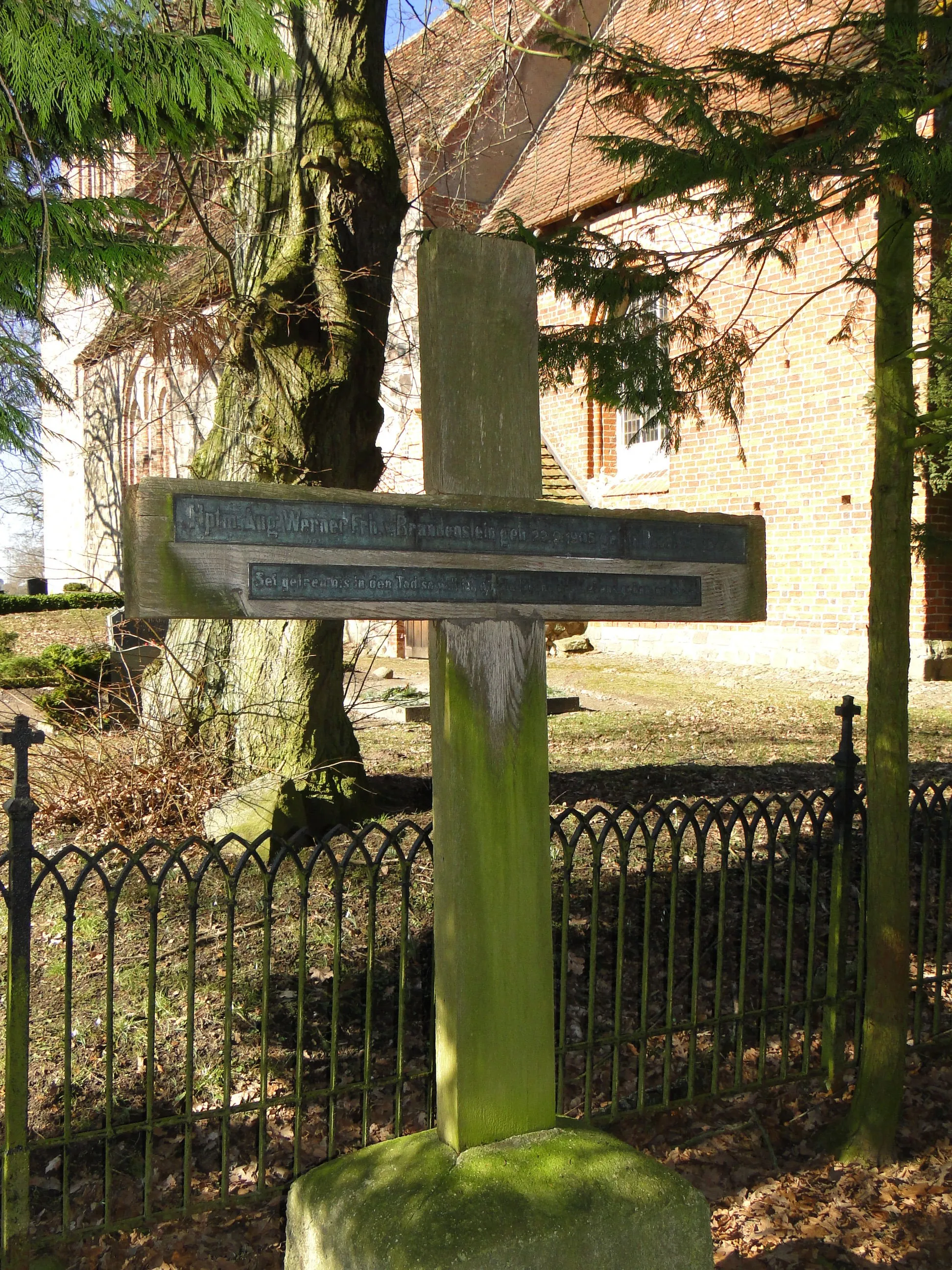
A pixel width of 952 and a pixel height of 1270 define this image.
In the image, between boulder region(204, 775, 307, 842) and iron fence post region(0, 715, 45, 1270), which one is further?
boulder region(204, 775, 307, 842)

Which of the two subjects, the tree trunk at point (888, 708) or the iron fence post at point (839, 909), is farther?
the iron fence post at point (839, 909)

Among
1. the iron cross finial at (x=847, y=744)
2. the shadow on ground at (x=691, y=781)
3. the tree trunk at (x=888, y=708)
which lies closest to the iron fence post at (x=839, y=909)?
the iron cross finial at (x=847, y=744)

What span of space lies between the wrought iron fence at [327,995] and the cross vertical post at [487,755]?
2.96ft

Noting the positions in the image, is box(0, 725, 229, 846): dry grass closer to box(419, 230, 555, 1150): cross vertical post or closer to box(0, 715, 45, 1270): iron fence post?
box(0, 715, 45, 1270): iron fence post

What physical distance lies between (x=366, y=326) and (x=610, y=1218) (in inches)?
183

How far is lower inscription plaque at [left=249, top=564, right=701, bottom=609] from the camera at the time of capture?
2.35 metres

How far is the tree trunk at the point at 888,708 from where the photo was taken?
3.72m

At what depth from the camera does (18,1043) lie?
3041 mm

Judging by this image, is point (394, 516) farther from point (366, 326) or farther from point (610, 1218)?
point (366, 326)

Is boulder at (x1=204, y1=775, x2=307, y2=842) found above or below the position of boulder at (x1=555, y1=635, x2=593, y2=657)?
below

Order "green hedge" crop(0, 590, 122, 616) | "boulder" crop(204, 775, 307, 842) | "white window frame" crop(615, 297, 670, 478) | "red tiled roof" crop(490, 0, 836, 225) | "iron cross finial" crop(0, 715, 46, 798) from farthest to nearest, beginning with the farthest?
"green hedge" crop(0, 590, 122, 616)
"white window frame" crop(615, 297, 670, 478)
"red tiled roof" crop(490, 0, 836, 225)
"boulder" crop(204, 775, 307, 842)
"iron cross finial" crop(0, 715, 46, 798)

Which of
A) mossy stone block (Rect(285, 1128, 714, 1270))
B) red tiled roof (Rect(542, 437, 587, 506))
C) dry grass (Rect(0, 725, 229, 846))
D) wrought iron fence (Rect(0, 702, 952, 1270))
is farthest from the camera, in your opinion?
red tiled roof (Rect(542, 437, 587, 506))

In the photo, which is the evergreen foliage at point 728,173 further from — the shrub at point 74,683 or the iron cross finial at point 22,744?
the shrub at point 74,683

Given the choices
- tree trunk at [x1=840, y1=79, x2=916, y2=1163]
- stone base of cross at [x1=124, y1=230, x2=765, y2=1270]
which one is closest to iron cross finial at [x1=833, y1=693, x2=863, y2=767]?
tree trunk at [x1=840, y1=79, x2=916, y2=1163]
